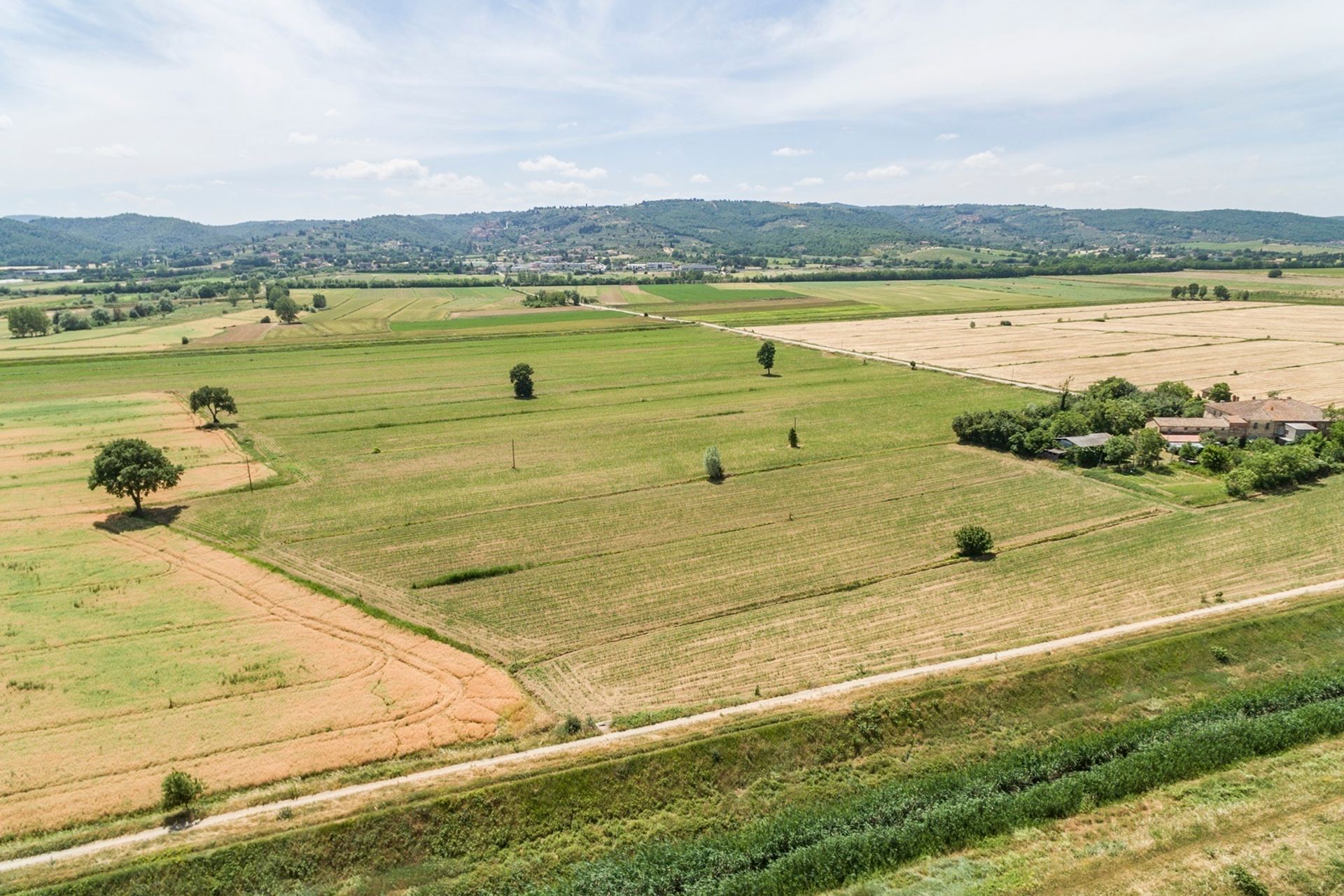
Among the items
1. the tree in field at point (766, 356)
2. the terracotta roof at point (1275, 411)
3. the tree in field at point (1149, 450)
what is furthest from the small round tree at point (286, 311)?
the terracotta roof at point (1275, 411)

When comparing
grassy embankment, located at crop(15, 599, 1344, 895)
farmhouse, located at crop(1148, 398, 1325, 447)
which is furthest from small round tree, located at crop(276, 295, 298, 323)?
farmhouse, located at crop(1148, 398, 1325, 447)

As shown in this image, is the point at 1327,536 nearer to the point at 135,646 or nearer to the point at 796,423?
the point at 796,423

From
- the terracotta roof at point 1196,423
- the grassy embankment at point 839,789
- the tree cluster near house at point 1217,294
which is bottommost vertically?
the grassy embankment at point 839,789

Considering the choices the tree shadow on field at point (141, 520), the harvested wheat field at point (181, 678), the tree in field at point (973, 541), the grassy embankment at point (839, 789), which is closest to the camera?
the grassy embankment at point (839, 789)

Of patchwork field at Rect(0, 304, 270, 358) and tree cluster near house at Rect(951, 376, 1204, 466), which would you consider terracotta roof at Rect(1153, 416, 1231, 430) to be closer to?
tree cluster near house at Rect(951, 376, 1204, 466)

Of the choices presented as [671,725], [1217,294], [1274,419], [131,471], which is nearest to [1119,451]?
[1274,419]

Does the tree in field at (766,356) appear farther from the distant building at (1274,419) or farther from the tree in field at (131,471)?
the tree in field at (131,471)
